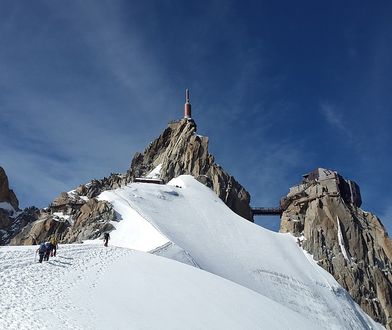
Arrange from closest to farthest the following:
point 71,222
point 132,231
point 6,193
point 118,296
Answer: point 118,296, point 132,231, point 71,222, point 6,193

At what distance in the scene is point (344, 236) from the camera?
7769 centimetres

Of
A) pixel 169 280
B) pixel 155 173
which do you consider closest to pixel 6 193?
pixel 155 173

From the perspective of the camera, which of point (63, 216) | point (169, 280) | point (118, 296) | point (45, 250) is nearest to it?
point (118, 296)

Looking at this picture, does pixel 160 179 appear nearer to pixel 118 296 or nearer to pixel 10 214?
pixel 10 214

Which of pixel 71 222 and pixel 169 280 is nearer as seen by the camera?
pixel 169 280

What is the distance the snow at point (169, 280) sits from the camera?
19531mm

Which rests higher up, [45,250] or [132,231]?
[132,231]

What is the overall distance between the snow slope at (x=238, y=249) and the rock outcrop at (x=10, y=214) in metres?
34.1

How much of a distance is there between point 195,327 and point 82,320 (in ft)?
17.5

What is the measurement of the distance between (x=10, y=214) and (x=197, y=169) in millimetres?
46745

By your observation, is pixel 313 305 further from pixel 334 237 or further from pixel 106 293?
pixel 106 293

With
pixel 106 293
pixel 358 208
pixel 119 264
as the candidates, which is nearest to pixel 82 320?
pixel 106 293

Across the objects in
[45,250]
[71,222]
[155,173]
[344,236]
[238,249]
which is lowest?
[45,250]

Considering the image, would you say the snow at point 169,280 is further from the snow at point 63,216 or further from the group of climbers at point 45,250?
the snow at point 63,216
